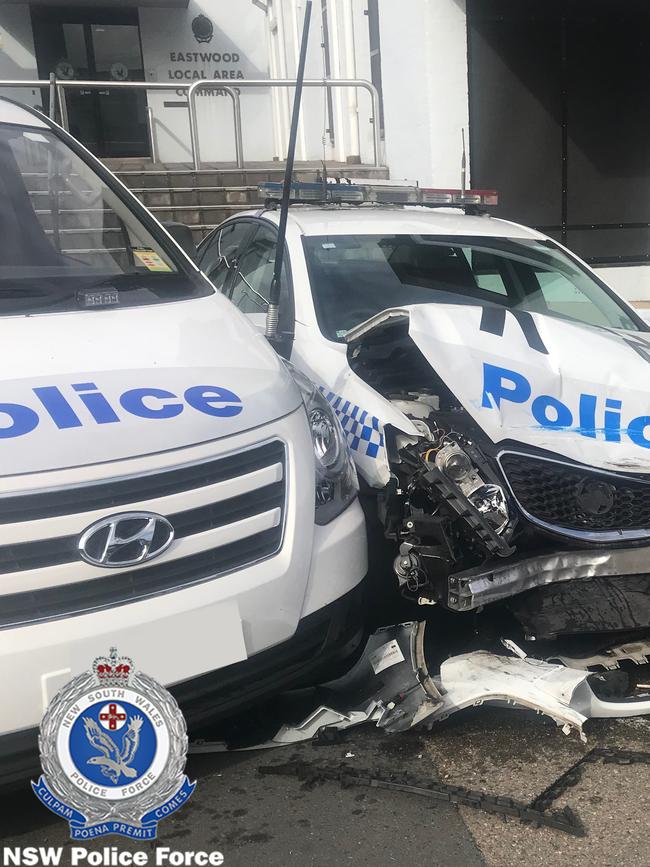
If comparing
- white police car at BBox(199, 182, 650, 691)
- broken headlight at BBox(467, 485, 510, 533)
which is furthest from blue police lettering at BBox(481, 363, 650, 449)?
broken headlight at BBox(467, 485, 510, 533)

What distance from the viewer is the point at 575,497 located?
248 centimetres

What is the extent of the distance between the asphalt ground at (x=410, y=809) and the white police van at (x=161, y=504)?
30 cm

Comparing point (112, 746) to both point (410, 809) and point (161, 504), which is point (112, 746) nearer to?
point (161, 504)

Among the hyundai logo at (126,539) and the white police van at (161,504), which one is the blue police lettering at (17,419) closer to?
the white police van at (161,504)

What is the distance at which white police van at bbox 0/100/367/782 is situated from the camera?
5.99 ft

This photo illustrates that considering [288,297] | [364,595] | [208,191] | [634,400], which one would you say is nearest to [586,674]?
[364,595]

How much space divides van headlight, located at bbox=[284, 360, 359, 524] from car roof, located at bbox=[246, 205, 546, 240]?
4.84ft

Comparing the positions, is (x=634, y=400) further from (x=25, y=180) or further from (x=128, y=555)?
(x=25, y=180)

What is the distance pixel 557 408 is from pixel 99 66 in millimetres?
14697

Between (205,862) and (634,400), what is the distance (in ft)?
5.93

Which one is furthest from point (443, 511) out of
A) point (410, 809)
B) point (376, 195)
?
point (376, 195)

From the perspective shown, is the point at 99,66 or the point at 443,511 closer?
the point at 443,511

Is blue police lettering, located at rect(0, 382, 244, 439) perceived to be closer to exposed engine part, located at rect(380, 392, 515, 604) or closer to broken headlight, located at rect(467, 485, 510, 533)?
exposed engine part, located at rect(380, 392, 515, 604)

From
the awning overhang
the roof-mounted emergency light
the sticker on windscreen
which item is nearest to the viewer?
the sticker on windscreen
